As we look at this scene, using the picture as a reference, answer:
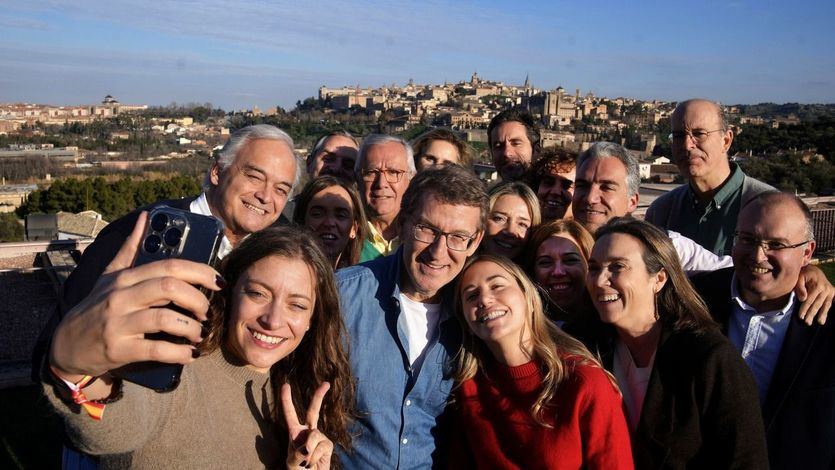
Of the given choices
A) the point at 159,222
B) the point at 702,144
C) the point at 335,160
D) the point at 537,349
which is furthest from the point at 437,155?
the point at 159,222

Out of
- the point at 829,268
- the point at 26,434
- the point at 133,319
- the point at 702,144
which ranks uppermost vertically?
the point at 702,144

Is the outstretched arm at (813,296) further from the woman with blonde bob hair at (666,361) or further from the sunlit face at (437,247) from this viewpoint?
the sunlit face at (437,247)

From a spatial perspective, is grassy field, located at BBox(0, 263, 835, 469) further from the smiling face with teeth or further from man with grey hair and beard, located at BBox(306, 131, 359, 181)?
the smiling face with teeth

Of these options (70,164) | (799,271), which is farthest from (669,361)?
(70,164)

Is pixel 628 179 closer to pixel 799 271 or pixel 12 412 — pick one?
pixel 799 271

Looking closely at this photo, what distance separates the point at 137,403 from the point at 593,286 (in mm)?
1496

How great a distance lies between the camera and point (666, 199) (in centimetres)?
404

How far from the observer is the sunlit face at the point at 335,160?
4.10 metres

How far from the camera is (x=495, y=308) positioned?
2043 millimetres

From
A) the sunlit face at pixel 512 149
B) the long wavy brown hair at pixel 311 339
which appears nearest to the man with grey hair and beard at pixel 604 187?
the sunlit face at pixel 512 149

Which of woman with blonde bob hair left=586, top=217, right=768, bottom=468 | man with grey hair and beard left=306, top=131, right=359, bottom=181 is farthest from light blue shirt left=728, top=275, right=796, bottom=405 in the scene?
man with grey hair and beard left=306, top=131, right=359, bottom=181

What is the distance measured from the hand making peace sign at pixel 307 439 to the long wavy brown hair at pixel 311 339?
7cm

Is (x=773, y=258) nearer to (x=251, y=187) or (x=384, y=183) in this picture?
(x=384, y=183)

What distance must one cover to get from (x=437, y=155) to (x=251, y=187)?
163 cm
